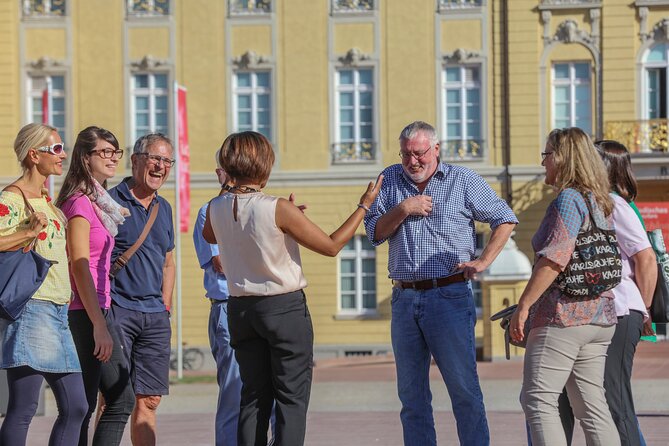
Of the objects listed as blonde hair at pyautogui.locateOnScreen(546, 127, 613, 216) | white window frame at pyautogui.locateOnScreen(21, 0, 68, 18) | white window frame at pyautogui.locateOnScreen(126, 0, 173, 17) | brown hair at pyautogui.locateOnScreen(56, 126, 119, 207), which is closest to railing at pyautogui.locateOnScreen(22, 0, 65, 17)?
white window frame at pyautogui.locateOnScreen(21, 0, 68, 18)

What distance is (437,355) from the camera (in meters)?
8.04

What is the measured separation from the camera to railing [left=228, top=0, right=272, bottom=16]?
34.6 m

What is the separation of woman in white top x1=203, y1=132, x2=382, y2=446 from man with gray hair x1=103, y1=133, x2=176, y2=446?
98cm

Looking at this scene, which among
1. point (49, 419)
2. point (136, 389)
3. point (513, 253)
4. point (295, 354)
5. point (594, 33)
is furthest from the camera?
point (594, 33)

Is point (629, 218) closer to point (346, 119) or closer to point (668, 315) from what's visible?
point (668, 315)

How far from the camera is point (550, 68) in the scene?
1339 inches

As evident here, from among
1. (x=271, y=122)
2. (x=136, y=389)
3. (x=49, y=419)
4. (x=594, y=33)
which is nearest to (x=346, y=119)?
(x=271, y=122)

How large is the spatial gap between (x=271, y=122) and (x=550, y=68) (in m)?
6.87

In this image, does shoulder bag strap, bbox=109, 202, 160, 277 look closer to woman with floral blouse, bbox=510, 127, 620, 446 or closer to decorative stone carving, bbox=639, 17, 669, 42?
woman with floral blouse, bbox=510, 127, 620, 446

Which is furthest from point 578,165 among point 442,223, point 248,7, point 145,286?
point 248,7

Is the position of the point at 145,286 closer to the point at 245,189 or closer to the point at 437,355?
the point at 245,189

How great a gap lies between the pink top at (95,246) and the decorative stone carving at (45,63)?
27829 millimetres

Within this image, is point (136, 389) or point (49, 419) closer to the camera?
point (136, 389)

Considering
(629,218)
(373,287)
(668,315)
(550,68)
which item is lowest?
(373,287)
